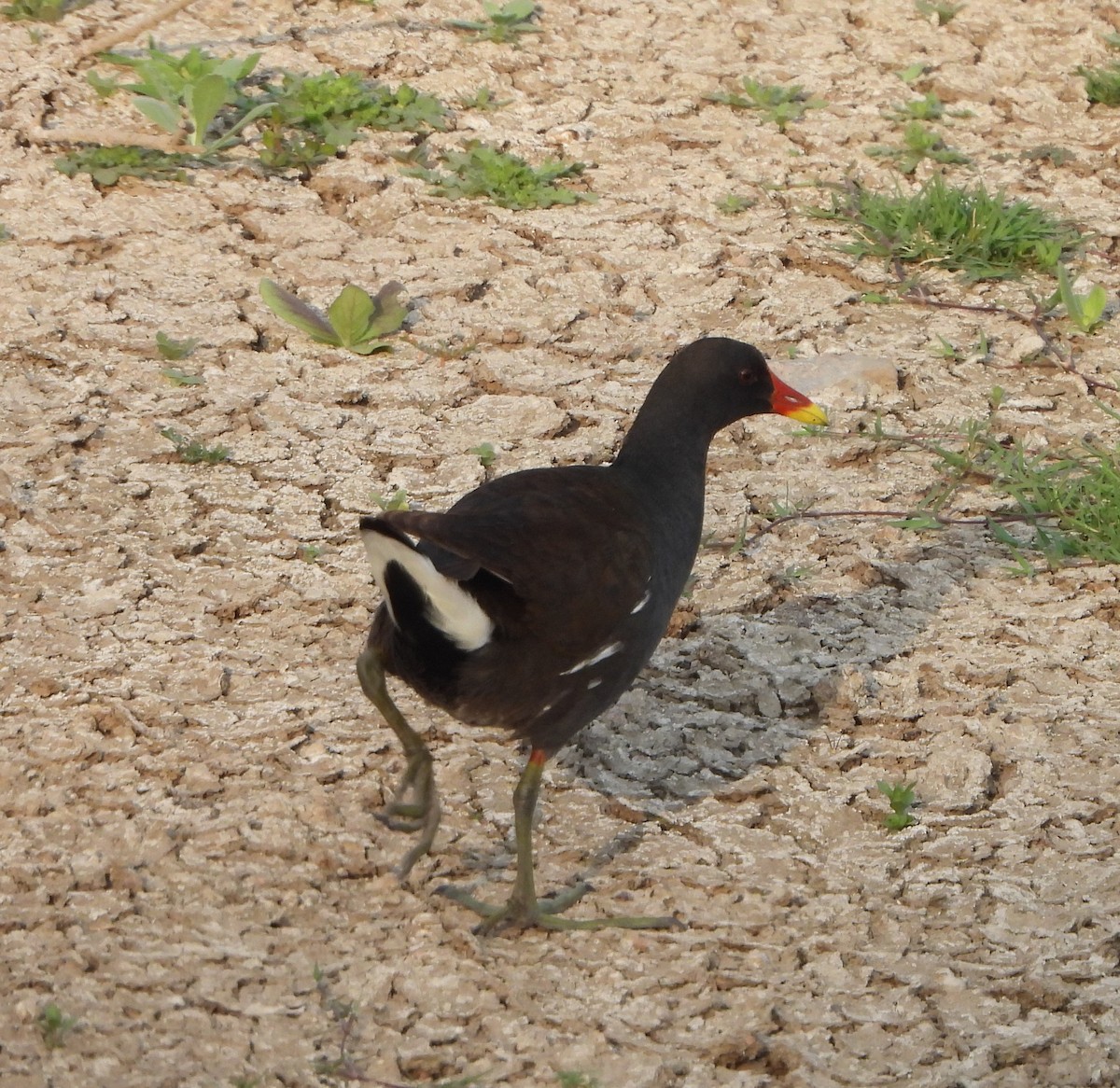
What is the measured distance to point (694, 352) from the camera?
363 cm

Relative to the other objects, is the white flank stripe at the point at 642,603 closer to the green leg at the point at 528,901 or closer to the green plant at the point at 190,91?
the green leg at the point at 528,901

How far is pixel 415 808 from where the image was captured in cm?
312

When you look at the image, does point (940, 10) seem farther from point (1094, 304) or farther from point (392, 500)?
point (392, 500)

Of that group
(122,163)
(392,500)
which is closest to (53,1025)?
(392,500)

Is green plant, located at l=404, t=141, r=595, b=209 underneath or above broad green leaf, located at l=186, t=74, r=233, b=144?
underneath

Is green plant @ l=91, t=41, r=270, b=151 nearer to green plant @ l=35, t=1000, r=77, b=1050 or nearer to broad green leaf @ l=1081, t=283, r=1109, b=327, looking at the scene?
broad green leaf @ l=1081, t=283, r=1109, b=327

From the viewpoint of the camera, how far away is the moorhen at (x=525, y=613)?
Result: 9.15 ft

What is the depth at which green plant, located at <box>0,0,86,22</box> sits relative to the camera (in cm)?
604

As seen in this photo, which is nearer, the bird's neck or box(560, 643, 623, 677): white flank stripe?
box(560, 643, 623, 677): white flank stripe

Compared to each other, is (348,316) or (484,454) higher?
(348,316)

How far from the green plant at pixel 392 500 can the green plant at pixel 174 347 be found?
2.82 ft

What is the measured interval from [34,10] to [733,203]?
279 centimetres

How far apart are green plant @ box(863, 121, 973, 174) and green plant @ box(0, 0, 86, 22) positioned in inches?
123

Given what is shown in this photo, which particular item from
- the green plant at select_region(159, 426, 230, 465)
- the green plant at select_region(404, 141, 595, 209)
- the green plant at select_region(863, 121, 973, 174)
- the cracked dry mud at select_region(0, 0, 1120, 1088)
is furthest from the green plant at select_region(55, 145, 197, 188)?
the green plant at select_region(863, 121, 973, 174)
